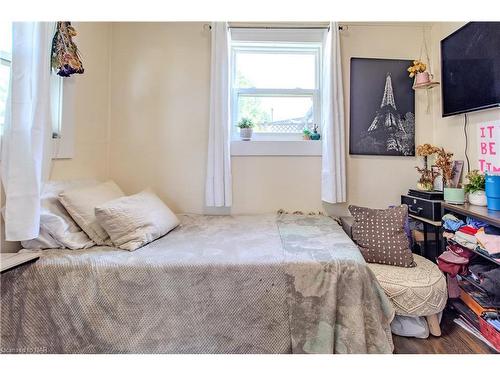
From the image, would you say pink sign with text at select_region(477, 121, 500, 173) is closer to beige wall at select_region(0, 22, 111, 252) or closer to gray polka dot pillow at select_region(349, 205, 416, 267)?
gray polka dot pillow at select_region(349, 205, 416, 267)

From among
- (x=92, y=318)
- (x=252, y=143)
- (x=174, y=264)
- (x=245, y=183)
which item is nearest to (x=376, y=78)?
(x=252, y=143)

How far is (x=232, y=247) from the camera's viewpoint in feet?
5.09

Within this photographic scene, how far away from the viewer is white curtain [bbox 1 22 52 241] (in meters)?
1.31

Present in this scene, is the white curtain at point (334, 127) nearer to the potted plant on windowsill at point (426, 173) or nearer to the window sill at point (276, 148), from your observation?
the window sill at point (276, 148)

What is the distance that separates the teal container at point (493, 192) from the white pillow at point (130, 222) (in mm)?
2009

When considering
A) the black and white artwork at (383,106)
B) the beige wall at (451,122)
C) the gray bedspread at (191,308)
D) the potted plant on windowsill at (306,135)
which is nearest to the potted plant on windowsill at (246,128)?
the potted plant on windowsill at (306,135)

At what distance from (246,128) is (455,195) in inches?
64.7

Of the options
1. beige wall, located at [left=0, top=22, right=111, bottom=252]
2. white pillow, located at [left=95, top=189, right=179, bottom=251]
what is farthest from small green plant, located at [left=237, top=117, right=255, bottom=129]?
beige wall, located at [left=0, top=22, right=111, bottom=252]

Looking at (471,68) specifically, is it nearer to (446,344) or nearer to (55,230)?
(446,344)

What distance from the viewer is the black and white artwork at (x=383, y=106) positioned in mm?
2383

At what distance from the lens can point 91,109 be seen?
2215 mm

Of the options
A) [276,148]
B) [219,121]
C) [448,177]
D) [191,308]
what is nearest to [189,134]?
[219,121]
